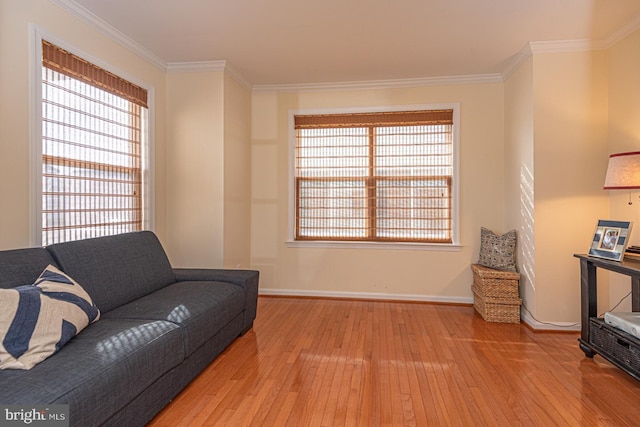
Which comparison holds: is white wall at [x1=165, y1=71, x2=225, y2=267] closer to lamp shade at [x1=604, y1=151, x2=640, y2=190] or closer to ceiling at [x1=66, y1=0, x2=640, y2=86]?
ceiling at [x1=66, y1=0, x2=640, y2=86]

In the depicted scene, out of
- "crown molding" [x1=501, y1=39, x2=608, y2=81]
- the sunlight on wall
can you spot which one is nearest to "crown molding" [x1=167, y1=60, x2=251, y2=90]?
"crown molding" [x1=501, y1=39, x2=608, y2=81]

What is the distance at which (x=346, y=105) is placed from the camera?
4363 mm

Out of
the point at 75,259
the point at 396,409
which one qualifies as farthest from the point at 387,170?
the point at 75,259

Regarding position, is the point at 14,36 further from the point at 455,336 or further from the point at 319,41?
the point at 455,336

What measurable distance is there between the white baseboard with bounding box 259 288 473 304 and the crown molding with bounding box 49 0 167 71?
286 cm

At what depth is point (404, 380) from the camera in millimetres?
2367

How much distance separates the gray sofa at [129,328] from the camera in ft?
4.67

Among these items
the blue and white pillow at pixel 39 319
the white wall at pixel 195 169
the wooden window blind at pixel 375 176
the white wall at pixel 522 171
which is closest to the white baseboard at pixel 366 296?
the wooden window blind at pixel 375 176

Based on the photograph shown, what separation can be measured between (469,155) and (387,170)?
95cm

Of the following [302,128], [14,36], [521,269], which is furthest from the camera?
[302,128]

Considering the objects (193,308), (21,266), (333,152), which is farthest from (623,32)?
(21,266)

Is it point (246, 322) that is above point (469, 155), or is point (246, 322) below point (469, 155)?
below

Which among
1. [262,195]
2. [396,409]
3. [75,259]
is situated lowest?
[396,409]

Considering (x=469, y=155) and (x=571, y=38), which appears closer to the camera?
(x=571, y=38)
